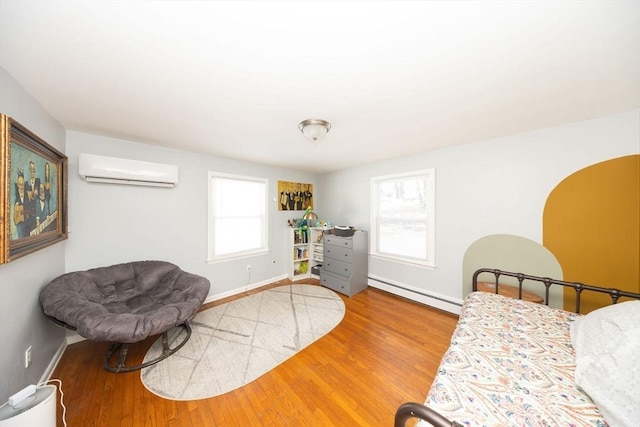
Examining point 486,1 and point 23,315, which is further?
point 23,315

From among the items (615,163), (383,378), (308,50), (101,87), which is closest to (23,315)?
(101,87)

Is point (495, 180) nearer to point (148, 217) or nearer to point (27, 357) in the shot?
point (148, 217)

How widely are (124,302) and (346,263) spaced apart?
2910mm

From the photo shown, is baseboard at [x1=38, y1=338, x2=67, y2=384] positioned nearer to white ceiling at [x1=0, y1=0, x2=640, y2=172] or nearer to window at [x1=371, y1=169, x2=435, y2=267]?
white ceiling at [x1=0, y1=0, x2=640, y2=172]

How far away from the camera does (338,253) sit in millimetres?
3684

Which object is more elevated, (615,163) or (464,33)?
(464,33)

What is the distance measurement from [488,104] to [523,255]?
1.85 m

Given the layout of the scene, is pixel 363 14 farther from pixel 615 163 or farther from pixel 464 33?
pixel 615 163

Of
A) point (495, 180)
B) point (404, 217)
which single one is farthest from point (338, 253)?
point (495, 180)

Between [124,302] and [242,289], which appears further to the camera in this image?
[242,289]

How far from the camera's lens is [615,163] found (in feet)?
6.32

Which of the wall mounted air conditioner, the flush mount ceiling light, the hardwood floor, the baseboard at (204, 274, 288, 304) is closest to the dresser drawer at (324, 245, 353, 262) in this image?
the baseboard at (204, 274, 288, 304)

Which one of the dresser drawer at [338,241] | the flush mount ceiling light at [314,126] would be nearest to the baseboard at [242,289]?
the dresser drawer at [338,241]

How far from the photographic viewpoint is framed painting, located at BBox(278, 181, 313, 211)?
422 centimetres
